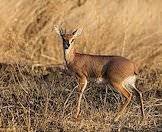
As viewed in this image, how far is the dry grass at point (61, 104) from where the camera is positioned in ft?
25.9

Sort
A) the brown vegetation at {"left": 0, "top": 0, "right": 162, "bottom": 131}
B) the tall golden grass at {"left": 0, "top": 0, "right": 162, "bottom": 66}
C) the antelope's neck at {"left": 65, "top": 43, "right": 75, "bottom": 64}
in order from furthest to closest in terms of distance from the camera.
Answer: the tall golden grass at {"left": 0, "top": 0, "right": 162, "bottom": 66} < the brown vegetation at {"left": 0, "top": 0, "right": 162, "bottom": 131} < the antelope's neck at {"left": 65, "top": 43, "right": 75, "bottom": 64}

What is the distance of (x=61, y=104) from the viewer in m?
8.76

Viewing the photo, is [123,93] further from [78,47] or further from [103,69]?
[78,47]

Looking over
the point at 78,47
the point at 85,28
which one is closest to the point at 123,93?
the point at 78,47

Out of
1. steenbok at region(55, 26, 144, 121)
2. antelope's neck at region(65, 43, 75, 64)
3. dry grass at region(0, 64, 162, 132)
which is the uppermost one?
antelope's neck at region(65, 43, 75, 64)

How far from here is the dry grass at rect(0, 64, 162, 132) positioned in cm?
791

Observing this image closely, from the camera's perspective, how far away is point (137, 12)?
1202 centimetres

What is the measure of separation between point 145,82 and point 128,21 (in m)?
2.11

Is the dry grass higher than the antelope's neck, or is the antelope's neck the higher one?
the antelope's neck

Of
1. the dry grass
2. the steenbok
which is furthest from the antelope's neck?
the dry grass

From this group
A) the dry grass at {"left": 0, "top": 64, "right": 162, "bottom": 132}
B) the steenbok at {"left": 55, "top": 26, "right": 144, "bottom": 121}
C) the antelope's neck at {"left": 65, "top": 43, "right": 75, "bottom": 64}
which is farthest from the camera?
the antelope's neck at {"left": 65, "top": 43, "right": 75, "bottom": 64}

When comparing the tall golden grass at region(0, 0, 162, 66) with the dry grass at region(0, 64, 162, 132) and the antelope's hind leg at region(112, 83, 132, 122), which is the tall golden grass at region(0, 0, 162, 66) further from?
the antelope's hind leg at region(112, 83, 132, 122)

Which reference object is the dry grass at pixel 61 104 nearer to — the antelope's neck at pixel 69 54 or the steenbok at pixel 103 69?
the steenbok at pixel 103 69

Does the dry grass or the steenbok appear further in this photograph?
the steenbok
